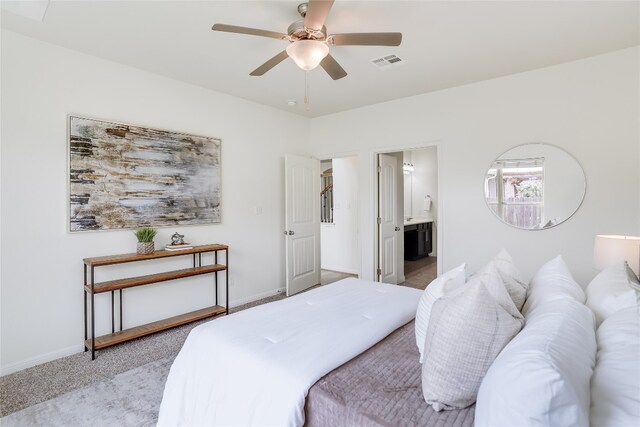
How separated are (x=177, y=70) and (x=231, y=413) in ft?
10.4

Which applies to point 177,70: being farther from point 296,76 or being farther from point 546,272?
point 546,272

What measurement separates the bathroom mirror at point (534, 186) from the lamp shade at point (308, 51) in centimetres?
239

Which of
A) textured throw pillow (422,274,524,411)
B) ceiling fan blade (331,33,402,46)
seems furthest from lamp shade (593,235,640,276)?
ceiling fan blade (331,33,402,46)

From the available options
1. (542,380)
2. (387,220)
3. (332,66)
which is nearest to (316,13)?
(332,66)

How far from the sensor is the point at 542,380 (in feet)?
2.43

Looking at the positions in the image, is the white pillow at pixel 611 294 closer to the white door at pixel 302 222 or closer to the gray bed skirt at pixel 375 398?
the gray bed skirt at pixel 375 398

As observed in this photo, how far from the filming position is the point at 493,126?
3475 millimetres

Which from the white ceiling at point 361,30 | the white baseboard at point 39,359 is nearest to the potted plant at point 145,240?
the white baseboard at point 39,359

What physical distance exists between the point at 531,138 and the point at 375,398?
3247 millimetres

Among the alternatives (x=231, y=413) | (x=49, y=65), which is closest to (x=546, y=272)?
(x=231, y=413)

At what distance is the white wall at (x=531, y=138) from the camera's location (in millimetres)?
2850

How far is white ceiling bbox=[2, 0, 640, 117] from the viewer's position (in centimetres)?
220

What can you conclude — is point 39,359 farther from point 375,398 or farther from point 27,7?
point 375,398

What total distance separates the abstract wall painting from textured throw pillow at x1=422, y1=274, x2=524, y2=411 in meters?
3.08
